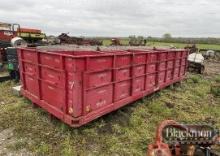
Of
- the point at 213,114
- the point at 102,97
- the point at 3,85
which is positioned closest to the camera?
the point at 102,97

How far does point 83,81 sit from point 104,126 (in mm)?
1352

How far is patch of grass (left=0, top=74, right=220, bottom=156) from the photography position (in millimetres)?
4223

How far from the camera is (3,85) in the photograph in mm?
8117

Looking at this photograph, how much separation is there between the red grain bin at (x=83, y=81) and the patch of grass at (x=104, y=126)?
322 millimetres

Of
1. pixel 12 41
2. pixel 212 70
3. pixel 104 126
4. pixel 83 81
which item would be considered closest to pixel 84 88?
pixel 83 81

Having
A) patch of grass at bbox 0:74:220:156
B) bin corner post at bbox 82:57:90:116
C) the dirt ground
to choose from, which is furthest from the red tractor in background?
the dirt ground

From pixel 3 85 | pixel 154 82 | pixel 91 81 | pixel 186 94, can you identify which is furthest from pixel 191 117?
pixel 3 85

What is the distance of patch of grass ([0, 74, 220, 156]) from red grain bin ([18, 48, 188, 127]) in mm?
322

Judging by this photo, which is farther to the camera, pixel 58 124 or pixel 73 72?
pixel 58 124

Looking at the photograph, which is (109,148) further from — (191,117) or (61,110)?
(191,117)

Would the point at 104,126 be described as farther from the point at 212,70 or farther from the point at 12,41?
the point at 212,70

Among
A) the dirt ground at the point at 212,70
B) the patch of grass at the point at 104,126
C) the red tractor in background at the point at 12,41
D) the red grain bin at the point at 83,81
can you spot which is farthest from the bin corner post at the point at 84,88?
the dirt ground at the point at 212,70

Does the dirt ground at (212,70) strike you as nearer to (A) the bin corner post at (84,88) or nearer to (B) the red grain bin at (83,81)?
(B) the red grain bin at (83,81)

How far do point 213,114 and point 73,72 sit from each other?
4.62 m
